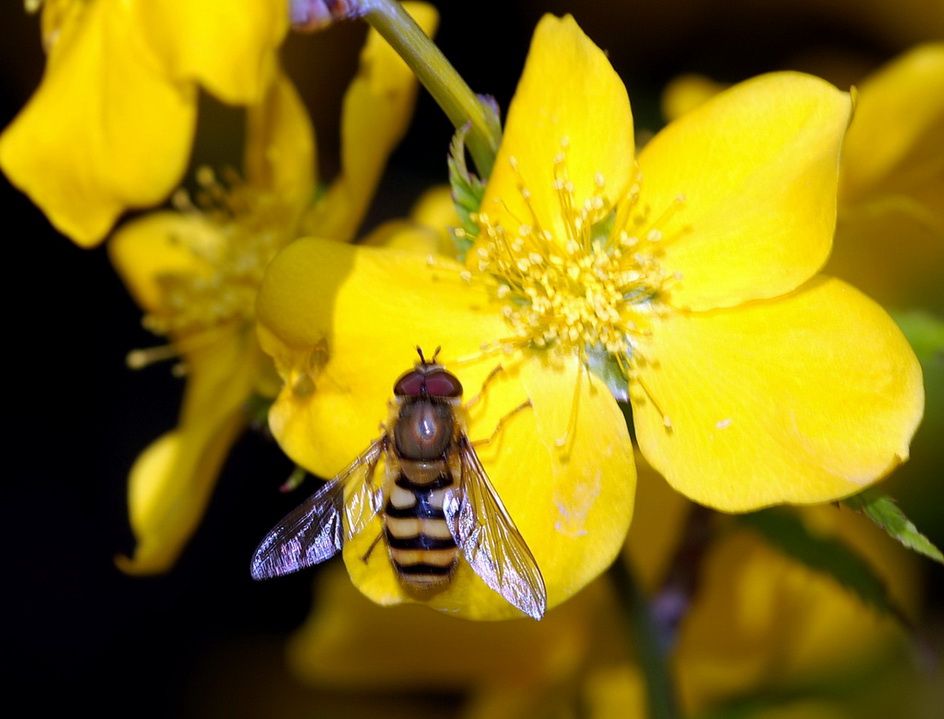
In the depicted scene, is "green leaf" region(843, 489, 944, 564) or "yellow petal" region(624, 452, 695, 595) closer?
"green leaf" region(843, 489, 944, 564)

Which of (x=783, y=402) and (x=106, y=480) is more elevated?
(x=783, y=402)

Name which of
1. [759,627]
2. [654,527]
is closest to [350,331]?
[654,527]

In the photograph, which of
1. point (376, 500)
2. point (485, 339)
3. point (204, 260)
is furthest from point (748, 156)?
point (204, 260)

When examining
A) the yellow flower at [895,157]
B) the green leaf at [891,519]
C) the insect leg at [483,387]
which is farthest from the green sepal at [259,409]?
the yellow flower at [895,157]

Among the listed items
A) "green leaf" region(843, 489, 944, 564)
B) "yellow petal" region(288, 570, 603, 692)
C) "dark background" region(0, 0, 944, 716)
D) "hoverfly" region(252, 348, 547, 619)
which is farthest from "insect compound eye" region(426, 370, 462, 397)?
"dark background" region(0, 0, 944, 716)

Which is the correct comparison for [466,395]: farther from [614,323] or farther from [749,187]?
[749,187]

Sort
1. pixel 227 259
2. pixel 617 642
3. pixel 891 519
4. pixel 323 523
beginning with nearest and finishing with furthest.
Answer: pixel 891 519 < pixel 323 523 < pixel 227 259 < pixel 617 642

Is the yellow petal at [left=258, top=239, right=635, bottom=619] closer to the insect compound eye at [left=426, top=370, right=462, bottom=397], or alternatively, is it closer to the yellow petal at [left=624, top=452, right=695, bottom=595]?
the insect compound eye at [left=426, top=370, right=462, bottom=397]
